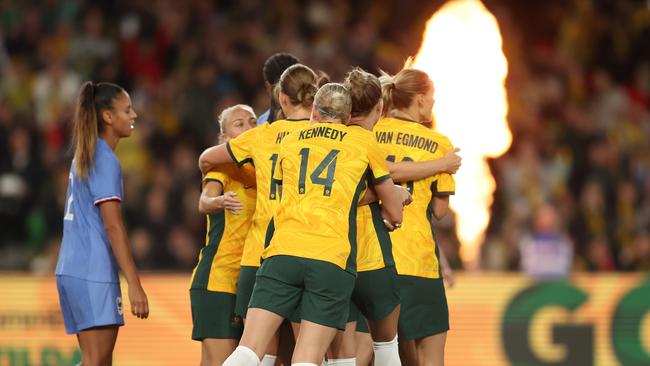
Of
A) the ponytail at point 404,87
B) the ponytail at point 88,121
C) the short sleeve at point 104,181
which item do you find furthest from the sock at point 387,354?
the ponytail at point 88,121

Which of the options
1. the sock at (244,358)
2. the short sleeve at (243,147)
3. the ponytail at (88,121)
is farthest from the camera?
the ponytail at (88,121)

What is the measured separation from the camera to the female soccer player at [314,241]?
704 centimetres

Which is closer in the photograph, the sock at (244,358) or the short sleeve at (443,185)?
the sock at (244,358)

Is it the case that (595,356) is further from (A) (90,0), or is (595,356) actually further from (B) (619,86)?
(A) (90,0)

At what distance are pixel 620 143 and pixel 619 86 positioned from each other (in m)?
1.69

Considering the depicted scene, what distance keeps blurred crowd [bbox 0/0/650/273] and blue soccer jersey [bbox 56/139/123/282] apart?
6454 millimetres

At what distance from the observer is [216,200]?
25.3ft

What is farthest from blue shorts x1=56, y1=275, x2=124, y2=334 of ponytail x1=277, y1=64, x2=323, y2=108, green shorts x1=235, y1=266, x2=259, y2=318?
ponytail x1=277, y1=64, x2=323, y2=108

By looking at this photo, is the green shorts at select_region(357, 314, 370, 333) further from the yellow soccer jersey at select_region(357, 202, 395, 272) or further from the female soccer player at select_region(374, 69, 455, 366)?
the yellow soccer jersey at select_region(357, 202, 395, 272)

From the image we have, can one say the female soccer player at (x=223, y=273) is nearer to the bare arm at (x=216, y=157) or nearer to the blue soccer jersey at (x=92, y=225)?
the bare arm at (x=216, y=157)

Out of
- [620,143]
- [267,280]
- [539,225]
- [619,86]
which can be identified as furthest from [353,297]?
[619,86]

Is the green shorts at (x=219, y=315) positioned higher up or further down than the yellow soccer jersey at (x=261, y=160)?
further down

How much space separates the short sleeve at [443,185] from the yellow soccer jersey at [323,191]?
0.94 m

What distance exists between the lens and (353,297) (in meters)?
7.51
